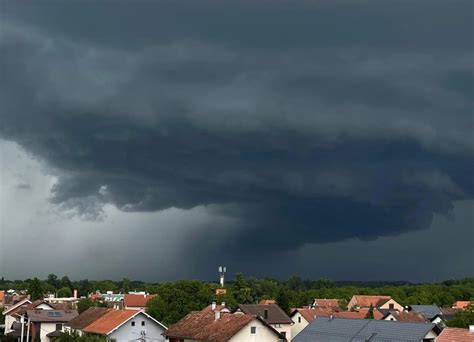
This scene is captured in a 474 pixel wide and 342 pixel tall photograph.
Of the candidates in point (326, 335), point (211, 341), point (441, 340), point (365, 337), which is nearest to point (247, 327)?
point (211, 341)

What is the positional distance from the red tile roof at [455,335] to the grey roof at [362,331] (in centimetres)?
117

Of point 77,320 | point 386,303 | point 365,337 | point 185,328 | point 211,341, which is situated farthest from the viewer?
point 386,303

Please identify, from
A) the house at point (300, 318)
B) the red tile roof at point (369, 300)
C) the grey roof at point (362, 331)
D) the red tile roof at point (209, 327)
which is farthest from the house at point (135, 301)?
the grey roof at point (362, 331)

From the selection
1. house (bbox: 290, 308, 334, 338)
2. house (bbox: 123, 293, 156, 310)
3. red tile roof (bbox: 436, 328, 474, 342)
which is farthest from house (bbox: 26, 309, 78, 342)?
red tile roof (bbox: 436, 328, 474, 342)

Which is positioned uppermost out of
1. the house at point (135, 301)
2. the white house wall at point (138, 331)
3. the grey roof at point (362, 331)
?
the house at point (135, 301)

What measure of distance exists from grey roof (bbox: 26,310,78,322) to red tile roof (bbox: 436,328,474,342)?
66241mm

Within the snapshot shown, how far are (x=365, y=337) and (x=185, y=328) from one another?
971 inches

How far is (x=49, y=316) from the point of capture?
108 meters

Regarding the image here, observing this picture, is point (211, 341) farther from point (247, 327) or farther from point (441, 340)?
point (441, 340)

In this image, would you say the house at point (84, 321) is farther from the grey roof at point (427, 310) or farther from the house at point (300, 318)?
the grey roof at point (427, 310)

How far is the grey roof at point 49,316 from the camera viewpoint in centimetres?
10662

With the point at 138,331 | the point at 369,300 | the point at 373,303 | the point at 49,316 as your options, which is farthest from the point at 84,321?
the point at 369,300

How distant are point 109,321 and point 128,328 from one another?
3704mm

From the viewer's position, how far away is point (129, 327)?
85.9 meters
